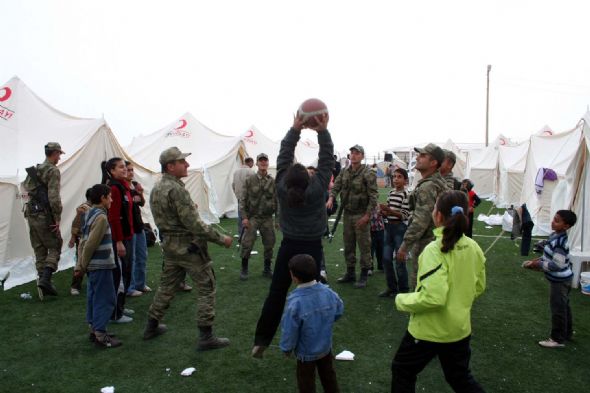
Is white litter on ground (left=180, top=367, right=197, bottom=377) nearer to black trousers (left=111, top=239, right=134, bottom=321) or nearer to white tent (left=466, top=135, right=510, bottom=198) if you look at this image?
black trousers (left=111, top=239, right=134, bottom=321)

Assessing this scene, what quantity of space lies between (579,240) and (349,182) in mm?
4388

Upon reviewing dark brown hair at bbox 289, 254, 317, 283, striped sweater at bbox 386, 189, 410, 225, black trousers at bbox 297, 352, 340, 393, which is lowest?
black trousers at bbox 297, 352, 340, 393

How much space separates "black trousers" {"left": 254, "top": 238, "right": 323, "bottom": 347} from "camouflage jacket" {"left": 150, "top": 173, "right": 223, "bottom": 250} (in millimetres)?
Result: 835

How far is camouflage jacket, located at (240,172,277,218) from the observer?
23.4 feet

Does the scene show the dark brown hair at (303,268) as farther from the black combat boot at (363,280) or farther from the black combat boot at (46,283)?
the black combat boot at (46,283)

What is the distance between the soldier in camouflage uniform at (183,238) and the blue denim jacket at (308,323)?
1552 mm

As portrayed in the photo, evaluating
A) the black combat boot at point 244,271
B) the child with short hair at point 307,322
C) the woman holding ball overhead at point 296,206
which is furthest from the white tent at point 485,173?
the child with short hair at point 307,322

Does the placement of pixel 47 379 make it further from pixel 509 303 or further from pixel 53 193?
pixel 509 303

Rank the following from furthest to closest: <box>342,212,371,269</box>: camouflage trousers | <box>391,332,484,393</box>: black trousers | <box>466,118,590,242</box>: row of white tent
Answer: <box>466,118,590,242</box>: row of white tent → <box>342,212,371,269</box>: camouflage trousers → <box>391,332,484,393</box>: black trousers

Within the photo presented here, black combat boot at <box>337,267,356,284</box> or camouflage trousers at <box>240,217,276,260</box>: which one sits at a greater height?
camouflage trousers at <box>240,217,276,260</box>

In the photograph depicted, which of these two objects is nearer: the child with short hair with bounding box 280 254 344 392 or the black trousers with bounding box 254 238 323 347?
the child with short hair with bounding box 280 254 344 392

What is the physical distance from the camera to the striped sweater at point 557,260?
4.39 m

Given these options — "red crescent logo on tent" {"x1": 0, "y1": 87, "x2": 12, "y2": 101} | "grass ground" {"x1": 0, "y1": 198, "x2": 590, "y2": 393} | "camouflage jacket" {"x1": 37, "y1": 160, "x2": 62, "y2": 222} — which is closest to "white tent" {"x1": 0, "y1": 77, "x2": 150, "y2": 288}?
"red crescent logo on tent" {"x1": 0, "y1": 87, "x2": 12, "y2": 101}

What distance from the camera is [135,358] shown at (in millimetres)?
4328
